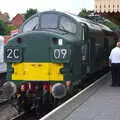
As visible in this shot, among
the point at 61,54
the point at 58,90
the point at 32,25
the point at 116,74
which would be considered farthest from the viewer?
the point at 116,74

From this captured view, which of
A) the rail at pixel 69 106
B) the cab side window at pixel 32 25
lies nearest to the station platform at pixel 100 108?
the rail at pixel 69 106

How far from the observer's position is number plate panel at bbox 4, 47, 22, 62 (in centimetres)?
1517

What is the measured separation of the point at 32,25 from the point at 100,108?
4.26 metres

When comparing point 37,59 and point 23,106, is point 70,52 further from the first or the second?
point 23,106

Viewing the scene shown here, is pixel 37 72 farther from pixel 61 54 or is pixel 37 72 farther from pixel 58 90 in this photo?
pixel 58 90

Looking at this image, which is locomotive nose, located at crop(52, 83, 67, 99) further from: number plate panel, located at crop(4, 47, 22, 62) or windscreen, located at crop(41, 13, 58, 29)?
windscreen, located at crop(41, 13, 58, 29)

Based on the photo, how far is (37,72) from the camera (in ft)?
49.5

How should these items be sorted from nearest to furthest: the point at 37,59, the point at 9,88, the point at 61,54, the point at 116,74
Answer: the point at 61,54, the point at 9,88, the point at 37,59, the point at 116,74

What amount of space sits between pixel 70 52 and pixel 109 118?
3244 mm

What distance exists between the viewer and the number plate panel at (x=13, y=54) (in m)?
15.2

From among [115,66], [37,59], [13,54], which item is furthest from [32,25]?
[115,66]

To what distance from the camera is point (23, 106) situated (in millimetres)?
15922

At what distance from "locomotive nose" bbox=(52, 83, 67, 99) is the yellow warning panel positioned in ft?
1.43

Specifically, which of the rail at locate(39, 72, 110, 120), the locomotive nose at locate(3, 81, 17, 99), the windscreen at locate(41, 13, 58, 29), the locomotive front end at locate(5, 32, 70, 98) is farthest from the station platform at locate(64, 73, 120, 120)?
the windscreen at locate(41, 13, 58, 29)
